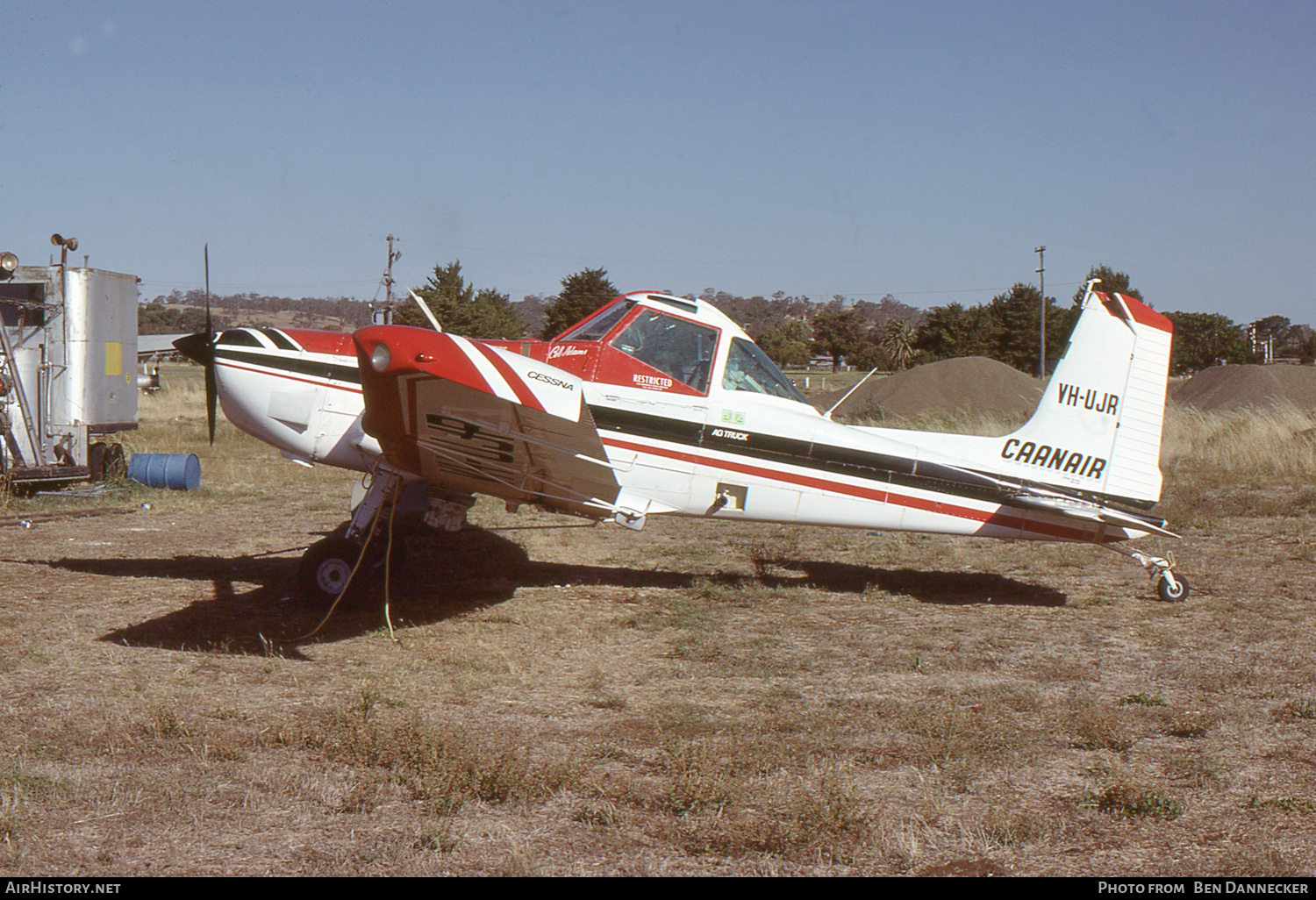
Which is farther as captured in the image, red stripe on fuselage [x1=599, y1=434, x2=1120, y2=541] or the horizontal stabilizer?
red stripe on fuselage [x1=599, y1=434, x2=1120, y2=541]

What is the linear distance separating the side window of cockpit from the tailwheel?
173 inches

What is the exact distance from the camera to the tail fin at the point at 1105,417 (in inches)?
320

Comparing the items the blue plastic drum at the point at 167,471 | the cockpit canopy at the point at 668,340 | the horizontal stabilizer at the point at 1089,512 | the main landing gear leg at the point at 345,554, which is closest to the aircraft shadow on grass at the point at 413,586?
the main landing gear leg at the point at 345,554

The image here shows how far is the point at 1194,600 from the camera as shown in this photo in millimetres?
8227

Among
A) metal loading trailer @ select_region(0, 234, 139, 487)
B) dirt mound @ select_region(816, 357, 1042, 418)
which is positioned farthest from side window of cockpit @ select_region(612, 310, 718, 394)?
dirt mound @ select_region(816, 357, 1042, 418)

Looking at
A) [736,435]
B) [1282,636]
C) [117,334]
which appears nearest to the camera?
[1282,636]

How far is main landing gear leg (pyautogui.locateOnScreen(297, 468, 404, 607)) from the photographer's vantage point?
7457 millimetres

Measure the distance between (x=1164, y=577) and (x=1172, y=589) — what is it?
0.12 metres

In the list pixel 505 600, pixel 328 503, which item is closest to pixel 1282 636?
pixel 505 600

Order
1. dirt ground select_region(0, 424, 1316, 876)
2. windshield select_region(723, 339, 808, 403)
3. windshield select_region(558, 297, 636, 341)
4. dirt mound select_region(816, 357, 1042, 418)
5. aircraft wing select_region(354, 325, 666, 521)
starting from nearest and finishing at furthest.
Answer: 1. dirt ground select_region(0, 424, 1316, 876)
2. aircraft wing select_region(354, 325, 666, 521)
3. windshield select_region(558, 297, 636, 341)
4. windshield select_region(723, 339, 808, 403)
5. dirt mound select_region(816, 357, 1042, 418)

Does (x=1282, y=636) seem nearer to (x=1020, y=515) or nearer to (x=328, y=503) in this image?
(x=1020, y=515)

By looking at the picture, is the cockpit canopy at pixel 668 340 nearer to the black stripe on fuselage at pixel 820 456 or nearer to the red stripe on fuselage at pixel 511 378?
the black stripe on fuselage at pixel 820 456

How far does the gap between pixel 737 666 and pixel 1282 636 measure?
13.8ft

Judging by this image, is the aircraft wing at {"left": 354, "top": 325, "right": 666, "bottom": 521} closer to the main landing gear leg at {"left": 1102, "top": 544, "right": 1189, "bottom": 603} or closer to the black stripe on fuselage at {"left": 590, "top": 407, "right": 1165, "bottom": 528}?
the black stripe on fuselage at {"left": 590, "top": 407, "right": 1165, "bottom": 528}
